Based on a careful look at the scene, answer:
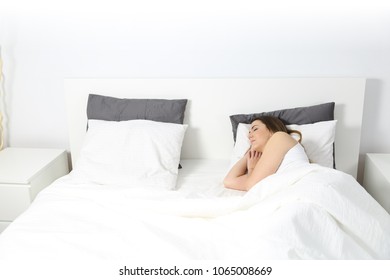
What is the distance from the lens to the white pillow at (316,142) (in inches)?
82.3

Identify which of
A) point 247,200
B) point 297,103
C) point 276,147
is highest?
point 297,103

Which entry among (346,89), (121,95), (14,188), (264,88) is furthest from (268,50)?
(14,188)

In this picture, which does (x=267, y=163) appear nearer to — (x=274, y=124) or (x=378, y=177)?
(x=274, y=124)

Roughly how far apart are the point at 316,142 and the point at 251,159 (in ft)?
1.29

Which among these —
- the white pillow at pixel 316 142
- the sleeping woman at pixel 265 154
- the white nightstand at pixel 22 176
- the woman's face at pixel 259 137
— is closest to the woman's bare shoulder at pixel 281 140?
the sleeping woman at pixel 265 154

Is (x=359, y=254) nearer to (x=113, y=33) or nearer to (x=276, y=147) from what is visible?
(x=276, y=147)

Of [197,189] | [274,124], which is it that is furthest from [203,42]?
[197,189]

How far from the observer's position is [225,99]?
2.36 metres

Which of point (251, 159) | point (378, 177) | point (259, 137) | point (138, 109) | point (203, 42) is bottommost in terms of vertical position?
point (378, 177)

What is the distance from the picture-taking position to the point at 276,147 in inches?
73.4

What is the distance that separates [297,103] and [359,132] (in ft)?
1.42

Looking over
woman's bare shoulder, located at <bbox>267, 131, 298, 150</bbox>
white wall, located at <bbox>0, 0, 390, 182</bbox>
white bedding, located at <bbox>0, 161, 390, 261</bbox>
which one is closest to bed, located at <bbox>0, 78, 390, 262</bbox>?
white bedding, located at <bbox>0, 161, 390, 261</bbox>

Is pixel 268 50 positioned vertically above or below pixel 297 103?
above

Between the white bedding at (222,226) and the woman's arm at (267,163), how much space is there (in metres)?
0.26
